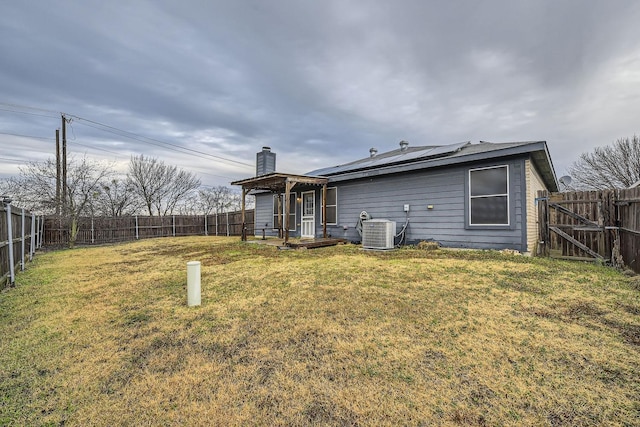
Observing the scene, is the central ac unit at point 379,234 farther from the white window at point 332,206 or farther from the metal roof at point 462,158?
the white window at point 332,206

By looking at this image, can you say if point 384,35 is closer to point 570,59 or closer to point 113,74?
point 570,59

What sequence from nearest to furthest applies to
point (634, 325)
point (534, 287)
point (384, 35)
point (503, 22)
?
point (634, 325) < point (534, 287) < point (503, 22) < point (384, 35)

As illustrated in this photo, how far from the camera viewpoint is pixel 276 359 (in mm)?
2059

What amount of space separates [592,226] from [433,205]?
10.8ft

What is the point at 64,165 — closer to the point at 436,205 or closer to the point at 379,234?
the point at 379,234

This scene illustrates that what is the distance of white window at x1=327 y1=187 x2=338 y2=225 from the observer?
1011 cm

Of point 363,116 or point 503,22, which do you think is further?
point 363,116

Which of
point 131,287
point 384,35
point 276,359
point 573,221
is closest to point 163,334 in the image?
point 276,359

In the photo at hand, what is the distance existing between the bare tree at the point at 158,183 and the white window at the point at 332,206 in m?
18.1

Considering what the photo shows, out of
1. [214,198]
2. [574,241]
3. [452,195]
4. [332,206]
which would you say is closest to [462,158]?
[452,195]

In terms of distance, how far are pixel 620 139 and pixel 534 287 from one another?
2011 centimetres

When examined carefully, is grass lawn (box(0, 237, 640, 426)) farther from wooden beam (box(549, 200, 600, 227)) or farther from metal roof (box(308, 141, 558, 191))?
metal roof (box(308, 141, 558, 191))

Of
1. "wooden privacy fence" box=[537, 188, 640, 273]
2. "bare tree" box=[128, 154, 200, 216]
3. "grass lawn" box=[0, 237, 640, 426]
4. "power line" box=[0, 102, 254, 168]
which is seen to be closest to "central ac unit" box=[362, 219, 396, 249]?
"grass lawn" box=[0, 237, 640, 426]

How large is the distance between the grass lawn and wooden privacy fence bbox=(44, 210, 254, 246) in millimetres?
11100
